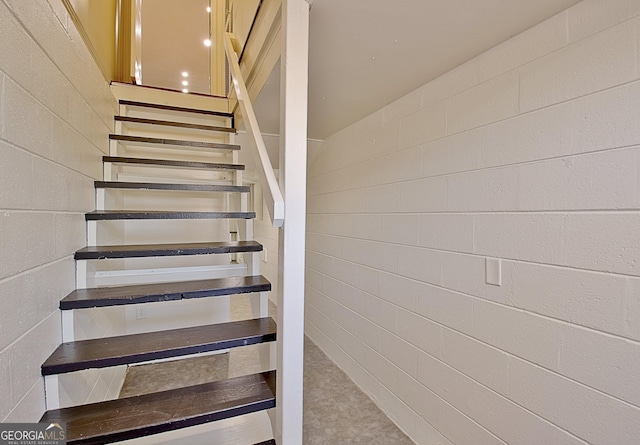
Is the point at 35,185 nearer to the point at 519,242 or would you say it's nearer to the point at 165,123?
the point at 165,123

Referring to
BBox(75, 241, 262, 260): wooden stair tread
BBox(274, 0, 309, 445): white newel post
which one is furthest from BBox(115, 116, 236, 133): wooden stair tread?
BBox(274, 0, 309, 445): white newel post

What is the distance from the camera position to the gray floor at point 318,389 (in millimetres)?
1970

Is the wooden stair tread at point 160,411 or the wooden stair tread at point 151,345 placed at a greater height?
the wooden stair tread at point 151,345

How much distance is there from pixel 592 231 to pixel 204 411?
63.1 inches

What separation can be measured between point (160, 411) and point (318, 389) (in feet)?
4.83

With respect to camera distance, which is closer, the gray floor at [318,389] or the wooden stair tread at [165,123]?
the gray floor at [318,389]

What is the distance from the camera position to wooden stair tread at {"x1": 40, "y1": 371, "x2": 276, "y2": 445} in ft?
3.81

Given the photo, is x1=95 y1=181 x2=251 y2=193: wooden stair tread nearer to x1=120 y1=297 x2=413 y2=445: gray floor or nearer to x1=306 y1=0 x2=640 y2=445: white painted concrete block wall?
x1=306 y1=0 x2=640 y2=445: white painted concrete block wall

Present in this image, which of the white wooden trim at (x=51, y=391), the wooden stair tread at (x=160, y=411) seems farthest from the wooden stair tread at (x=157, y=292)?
the wooden stair tread at (x=160, y=411)

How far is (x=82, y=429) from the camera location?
1.15m

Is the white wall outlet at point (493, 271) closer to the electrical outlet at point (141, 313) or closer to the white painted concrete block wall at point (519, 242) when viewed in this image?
the white painted concrete block wall at point (519, 242)

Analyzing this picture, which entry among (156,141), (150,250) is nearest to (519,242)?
(150,250)

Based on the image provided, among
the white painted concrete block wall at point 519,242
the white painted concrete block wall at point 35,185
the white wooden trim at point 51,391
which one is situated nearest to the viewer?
the white painted concrete block wall at point 35,185

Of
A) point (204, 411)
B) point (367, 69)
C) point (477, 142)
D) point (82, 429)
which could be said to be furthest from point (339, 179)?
point (82, 429)
